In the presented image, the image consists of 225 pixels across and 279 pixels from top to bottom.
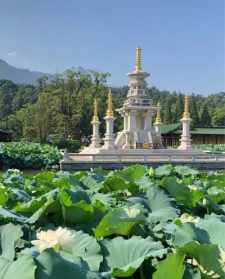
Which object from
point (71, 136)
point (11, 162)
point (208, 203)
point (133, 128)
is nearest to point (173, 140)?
point (71, 136)

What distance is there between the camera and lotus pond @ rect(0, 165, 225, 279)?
1.16 m

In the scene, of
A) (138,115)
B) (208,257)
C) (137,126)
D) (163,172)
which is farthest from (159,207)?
(138,115)

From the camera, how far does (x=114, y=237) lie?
168cm

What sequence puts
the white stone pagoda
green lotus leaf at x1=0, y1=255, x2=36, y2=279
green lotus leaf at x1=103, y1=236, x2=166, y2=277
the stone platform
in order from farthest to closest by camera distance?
the white stone pagoda
the stone platform
green lotus leaf at x1=103, y1=236, x2=166, y2=277
green lotus leaf at x1=0, y1=255, x2=36, y2=279

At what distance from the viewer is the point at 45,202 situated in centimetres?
206

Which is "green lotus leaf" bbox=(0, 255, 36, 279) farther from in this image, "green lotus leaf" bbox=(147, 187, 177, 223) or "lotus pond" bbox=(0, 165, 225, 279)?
"green lotus leaf" bbox=(147, 187, 177, 223)

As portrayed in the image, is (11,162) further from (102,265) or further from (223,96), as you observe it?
(223,96)

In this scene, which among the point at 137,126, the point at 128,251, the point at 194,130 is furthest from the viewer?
the point at 194,130

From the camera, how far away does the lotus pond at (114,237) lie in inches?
45.7

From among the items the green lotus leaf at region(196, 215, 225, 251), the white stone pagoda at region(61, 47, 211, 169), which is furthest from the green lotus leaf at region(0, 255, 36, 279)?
the white stone pagoda at region(61, 47, 211, 169)

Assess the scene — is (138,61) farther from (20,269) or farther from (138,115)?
(20,269)

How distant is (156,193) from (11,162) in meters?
20.5

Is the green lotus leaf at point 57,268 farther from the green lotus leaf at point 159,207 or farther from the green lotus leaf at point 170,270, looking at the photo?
the green lotus leaf at point 159,207

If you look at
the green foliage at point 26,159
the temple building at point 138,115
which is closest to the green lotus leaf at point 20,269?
the green foliage at point 26,159
